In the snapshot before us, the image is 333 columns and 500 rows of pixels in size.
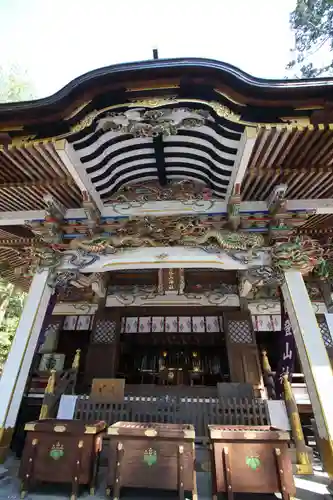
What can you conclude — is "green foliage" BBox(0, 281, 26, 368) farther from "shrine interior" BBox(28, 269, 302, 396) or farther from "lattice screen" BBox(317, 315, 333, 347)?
"lattice screen" BBox(317, 315, 333, 347)

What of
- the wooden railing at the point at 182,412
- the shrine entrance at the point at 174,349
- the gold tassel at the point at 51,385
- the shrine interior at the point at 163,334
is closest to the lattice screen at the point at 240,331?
the shrine interior at the point at 163,334

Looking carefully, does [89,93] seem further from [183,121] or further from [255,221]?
[255,221]

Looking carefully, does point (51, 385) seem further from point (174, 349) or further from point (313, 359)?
point (174, 349)

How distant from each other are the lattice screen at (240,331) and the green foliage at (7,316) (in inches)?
322

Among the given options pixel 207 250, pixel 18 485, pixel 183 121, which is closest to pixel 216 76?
pixel 183 121

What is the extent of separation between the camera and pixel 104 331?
9.21 m

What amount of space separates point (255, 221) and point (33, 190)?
5018 mm

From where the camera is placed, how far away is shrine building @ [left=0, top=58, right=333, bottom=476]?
15.3 feet

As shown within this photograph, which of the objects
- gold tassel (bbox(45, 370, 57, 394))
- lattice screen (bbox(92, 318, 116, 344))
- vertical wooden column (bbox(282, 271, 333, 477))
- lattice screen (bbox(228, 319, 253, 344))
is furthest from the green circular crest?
lattice screen (bbox(92, 318, 116, 344))

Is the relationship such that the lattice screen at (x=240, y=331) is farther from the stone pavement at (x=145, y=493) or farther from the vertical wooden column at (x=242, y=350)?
the stone pavement at (x=145, y=493)

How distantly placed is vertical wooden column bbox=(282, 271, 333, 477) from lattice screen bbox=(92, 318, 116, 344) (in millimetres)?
5709

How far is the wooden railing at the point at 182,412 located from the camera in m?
5.46

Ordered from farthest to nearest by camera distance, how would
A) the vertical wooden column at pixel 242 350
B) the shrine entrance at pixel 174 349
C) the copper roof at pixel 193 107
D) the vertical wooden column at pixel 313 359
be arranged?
1. the shrine entrance at pixel 174 349
2. the vertical wooden column at pixel 242 350
3. the copper roof at pixel 193 107
4. the vertical wooden column at pixel 313 359

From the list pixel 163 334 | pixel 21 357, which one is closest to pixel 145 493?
pixel 21 357
